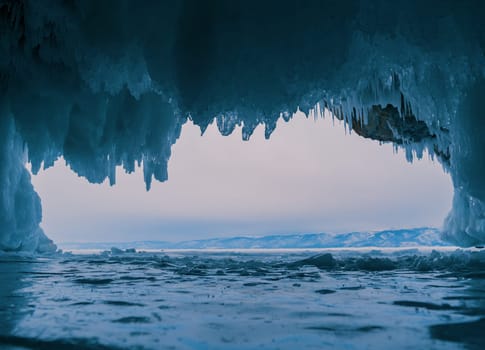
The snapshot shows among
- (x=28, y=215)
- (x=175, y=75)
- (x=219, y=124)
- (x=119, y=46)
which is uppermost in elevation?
(x=119, y=46)

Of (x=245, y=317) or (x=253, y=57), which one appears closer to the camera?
(x=245, y=317)

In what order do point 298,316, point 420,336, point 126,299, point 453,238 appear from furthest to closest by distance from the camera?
point 453,238
point 126,299
point 298,316
point 420,336

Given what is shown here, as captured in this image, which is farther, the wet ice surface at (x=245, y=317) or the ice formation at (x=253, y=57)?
the ice formation at (x=253, y=57)

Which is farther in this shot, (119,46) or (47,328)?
(119,46)

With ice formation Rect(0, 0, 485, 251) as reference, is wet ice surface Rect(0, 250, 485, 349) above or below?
below

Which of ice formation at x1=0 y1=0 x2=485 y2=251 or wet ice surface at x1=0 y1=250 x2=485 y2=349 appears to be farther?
ice formation at x1=0 y1=0 x2=485 y2=251

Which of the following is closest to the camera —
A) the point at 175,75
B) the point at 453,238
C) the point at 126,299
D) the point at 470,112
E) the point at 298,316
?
the point at 298,316

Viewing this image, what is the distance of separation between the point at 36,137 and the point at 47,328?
8178 millimetres

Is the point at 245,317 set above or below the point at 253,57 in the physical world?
below

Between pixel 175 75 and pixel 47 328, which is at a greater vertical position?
pixel 175 75

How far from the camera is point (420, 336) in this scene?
1.75 m

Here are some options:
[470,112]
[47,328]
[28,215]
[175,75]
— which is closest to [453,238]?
[470,112]

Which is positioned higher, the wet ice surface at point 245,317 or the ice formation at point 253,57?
the ice formation at point 253,57

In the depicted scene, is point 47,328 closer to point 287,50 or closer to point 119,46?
point 287,50
